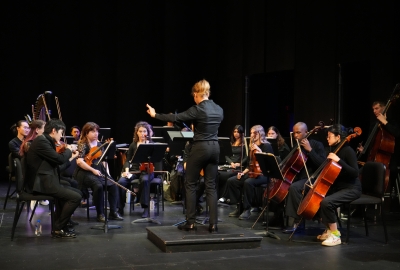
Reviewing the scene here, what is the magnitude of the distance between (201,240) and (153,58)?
737 centimetres

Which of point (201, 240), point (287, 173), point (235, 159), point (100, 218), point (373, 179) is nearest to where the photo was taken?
point (201, 240)

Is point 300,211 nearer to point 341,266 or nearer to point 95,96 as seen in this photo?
point 341,266

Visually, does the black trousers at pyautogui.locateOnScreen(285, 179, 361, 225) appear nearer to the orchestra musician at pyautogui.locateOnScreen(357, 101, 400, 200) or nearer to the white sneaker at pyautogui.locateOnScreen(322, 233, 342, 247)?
the white sneaker at pyautogui.locateOnScreen(322, 233, 342, 247)

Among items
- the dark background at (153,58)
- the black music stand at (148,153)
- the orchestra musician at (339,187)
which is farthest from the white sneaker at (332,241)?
the dark background at (153,58)

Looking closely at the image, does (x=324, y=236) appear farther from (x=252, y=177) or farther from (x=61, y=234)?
(x=61, y=234)

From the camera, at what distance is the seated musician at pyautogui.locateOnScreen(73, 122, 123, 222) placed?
267 inches

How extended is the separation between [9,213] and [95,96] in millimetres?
4705

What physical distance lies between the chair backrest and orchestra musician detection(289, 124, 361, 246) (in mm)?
233

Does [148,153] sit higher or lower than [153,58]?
lower

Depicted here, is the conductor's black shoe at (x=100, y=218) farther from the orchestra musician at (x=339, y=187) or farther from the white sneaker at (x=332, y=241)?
the white sneaker at (x=332, y=241)

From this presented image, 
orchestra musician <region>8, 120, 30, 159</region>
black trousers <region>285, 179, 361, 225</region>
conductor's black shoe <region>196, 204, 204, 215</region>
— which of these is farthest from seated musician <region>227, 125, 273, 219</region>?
orchestra musician <region>8, 120, 30, 159</region>

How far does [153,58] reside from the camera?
12.0 meters

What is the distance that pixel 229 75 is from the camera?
1109 cm

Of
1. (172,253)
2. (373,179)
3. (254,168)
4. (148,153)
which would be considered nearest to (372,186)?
(373,179)
